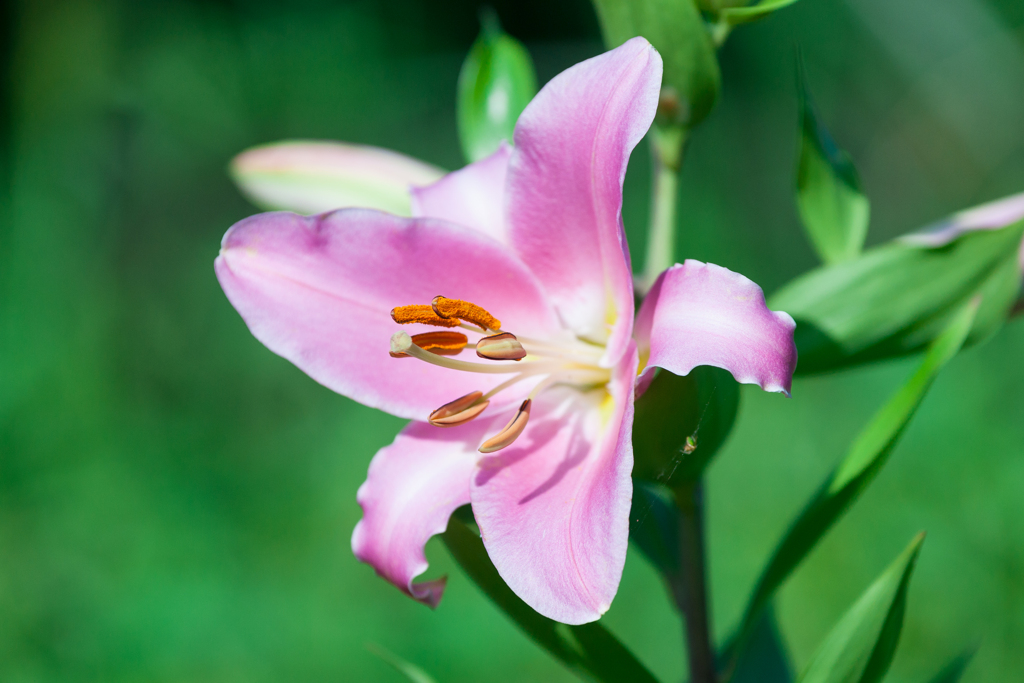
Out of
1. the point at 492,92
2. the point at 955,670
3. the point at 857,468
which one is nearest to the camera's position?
the point at 857,468

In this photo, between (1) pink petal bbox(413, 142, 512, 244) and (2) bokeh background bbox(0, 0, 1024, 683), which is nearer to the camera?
(1) pink petal bbox(413, 142, 512, 244)

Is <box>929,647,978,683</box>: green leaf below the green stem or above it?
below

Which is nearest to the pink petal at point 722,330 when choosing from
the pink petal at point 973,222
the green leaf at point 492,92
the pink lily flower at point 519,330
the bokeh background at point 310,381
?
the pink lily flower at point 519,330

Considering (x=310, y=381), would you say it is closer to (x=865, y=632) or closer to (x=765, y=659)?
(x=765, y=659)

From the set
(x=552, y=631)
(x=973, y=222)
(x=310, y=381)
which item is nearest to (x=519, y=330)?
(x=552, y=631)

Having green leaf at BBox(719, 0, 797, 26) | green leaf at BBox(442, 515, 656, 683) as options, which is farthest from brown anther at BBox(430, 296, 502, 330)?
green leaf at BBox(719, 0, 797, 26)

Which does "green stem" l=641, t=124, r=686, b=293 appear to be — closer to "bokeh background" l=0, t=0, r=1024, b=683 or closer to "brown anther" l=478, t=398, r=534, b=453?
"brown anther" l=478, t=398, r=534, b=453
